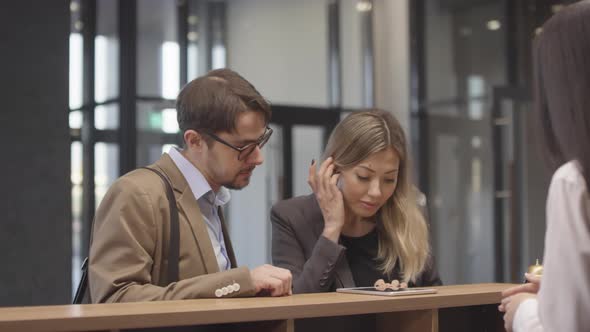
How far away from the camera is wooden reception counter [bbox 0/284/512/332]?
190cm

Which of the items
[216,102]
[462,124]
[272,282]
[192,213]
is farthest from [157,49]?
[272,282]

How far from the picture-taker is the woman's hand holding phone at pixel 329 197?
10.3 feet

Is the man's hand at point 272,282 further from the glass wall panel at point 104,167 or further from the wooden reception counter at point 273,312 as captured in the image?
the glass wall panel at point 104,167

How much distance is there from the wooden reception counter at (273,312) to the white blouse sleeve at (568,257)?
783mm

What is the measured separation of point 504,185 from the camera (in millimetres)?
8953

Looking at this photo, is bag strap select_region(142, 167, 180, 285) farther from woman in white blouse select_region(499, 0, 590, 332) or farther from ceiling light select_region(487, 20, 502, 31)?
ceiling light select_region(487, 20, 502, 31)

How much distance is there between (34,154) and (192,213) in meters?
2.54

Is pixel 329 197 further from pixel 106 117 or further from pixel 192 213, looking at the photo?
pixel 106 117

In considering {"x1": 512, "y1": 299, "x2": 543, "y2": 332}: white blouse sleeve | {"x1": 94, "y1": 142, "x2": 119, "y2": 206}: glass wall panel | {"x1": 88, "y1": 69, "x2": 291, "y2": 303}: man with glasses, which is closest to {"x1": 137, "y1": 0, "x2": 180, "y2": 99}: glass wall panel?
{"x1": 94, "y1": 142, "x2": 119, "y2": 206}: glass wall panel

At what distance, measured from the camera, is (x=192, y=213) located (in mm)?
2670

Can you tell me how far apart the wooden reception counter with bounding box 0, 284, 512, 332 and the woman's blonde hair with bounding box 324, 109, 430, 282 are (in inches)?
14.8

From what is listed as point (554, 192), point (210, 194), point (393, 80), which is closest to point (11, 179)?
point (210, 194)

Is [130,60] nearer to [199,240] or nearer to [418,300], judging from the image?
[199,240]

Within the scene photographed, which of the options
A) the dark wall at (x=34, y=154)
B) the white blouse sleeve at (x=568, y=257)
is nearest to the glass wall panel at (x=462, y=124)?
the dark wall at (x=34, y=154)
